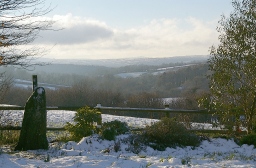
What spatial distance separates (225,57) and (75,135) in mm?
6716

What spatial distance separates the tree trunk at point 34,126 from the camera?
10.3m

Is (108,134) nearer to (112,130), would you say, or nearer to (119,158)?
(112,130)

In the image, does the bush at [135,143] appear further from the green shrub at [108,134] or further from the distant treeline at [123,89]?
the distant treeline at [123,89]

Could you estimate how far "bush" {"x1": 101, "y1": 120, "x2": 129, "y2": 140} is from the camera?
11250mm

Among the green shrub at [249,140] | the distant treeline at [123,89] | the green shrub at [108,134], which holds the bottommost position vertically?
the distant treeline at [123,89]

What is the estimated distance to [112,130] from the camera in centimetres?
1143

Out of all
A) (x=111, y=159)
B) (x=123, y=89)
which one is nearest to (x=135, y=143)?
(x=111, y=159)

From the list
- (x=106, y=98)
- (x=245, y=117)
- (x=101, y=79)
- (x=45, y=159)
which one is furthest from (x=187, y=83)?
(x=45, y=159)

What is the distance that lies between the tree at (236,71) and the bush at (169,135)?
10.1ft

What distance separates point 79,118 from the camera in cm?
1202

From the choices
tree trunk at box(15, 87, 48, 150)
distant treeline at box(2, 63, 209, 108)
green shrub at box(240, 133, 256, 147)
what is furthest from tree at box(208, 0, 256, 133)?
distant treeline at box(2, 63, 209, 108)

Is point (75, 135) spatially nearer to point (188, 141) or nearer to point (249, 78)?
point (188, 141)

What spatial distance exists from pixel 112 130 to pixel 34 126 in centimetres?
256

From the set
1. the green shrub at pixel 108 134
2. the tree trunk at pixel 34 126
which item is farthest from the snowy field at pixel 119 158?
the tree trunk at pixel 34 126
